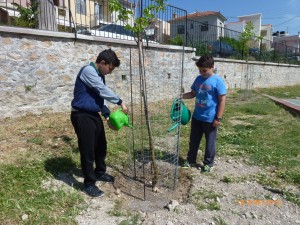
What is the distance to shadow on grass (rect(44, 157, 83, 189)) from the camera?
349 centimetres

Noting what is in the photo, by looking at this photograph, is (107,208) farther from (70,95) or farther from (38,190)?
(70,95)

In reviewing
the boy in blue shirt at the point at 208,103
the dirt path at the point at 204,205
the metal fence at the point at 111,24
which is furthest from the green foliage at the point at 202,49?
the dirt path at the point at 204,205

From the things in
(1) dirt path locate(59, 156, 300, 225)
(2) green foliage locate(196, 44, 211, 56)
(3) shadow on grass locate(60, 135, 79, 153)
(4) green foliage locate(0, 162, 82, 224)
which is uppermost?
(2) green foliage locate(196, 44, 211, 56)

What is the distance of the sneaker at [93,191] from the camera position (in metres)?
3.18

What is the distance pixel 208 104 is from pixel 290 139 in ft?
8.82

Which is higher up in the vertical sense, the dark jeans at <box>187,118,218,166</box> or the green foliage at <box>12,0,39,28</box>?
the green foliage at <box>12,0,39,28</box>

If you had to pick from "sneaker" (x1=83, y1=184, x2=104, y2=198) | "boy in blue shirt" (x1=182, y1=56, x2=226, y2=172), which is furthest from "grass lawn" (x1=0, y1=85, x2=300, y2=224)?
"boy in blue shirt" (x1=182, y1=56, x2=226, y2=172)

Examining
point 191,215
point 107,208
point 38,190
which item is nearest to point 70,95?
point 38,190

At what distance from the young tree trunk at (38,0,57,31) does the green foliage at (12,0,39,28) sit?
15 cm

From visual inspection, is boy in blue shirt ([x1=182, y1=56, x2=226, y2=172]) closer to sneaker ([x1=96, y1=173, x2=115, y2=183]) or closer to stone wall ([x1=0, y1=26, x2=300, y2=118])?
sneaker ([x1=96, y1=173, x2=115, y2=183])

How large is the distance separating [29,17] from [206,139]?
211 inches

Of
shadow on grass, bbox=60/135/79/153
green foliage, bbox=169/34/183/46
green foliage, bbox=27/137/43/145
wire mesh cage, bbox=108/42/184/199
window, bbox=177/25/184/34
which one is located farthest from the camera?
window, bbox=177/25/184/34

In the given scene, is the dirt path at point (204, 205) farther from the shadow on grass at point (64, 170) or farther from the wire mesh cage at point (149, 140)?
the shadow on grass at point (64, 170)

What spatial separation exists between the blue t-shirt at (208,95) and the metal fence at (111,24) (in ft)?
3.52
